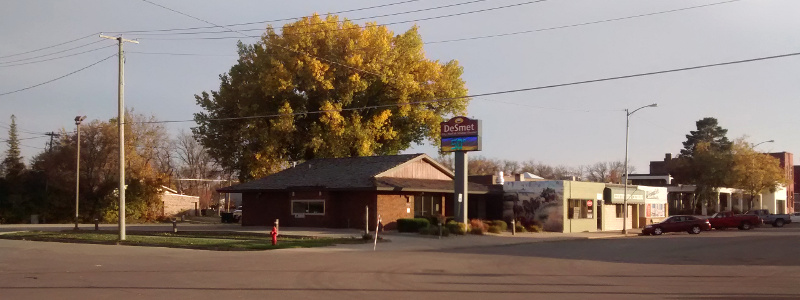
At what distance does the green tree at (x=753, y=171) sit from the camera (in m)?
72.2

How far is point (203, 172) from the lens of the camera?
98500 millimetres

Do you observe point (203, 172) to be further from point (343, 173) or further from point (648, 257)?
point (648, 257)

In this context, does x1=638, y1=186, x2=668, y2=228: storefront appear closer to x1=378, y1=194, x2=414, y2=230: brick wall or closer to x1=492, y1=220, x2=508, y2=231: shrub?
x1=492, y1=220, x2=508, y2=231: shrub

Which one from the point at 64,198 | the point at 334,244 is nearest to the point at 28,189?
the point at 64,198

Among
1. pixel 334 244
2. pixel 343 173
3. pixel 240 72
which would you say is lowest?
pixel 334 244

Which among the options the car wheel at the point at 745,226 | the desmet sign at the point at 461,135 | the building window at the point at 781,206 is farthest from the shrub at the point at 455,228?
the building window at the point at 781,206

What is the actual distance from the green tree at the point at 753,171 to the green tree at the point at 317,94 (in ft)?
120

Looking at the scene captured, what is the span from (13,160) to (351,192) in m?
35.6

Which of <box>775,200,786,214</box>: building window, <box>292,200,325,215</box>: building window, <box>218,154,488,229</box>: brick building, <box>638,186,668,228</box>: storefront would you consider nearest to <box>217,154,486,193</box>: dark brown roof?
<box>218,154,488,229</box>: brick building

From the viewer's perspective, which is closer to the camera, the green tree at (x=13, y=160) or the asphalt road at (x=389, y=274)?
the asphalt road at (x=389, y=274)

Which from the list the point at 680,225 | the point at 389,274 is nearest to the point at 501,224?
the point at 680,225

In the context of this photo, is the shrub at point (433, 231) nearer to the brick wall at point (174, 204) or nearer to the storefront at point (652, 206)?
the storefront at point (652, 206)

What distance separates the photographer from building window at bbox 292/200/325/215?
41.1 m

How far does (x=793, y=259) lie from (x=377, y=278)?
15425 mm
